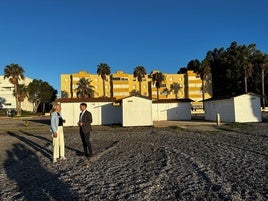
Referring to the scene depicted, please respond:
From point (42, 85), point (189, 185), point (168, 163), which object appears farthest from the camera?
point (42, 85)

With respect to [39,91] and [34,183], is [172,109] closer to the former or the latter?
[34,183]

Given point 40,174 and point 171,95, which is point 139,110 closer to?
point 40,174

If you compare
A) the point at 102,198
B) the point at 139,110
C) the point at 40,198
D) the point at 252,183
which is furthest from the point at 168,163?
the point at 139,110

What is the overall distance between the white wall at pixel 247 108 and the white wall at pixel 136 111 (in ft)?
28.2

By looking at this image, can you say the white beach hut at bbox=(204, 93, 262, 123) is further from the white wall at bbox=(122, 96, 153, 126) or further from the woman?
the woman

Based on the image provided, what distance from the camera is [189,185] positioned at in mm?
5793

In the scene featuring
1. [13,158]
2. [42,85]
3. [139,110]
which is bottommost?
[13,158]

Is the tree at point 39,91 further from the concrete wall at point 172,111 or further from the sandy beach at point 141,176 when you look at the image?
the sandy beach at point 141,176

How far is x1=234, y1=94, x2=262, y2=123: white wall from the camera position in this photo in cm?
2725

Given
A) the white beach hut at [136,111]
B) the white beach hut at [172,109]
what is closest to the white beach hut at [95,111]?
the white beach hut at [136,111]

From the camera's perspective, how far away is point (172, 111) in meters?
36.2

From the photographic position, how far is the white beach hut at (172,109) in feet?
118

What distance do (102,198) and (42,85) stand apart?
8069 centimetres

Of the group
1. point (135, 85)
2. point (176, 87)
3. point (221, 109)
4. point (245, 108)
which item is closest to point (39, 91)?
point (135, 85)
